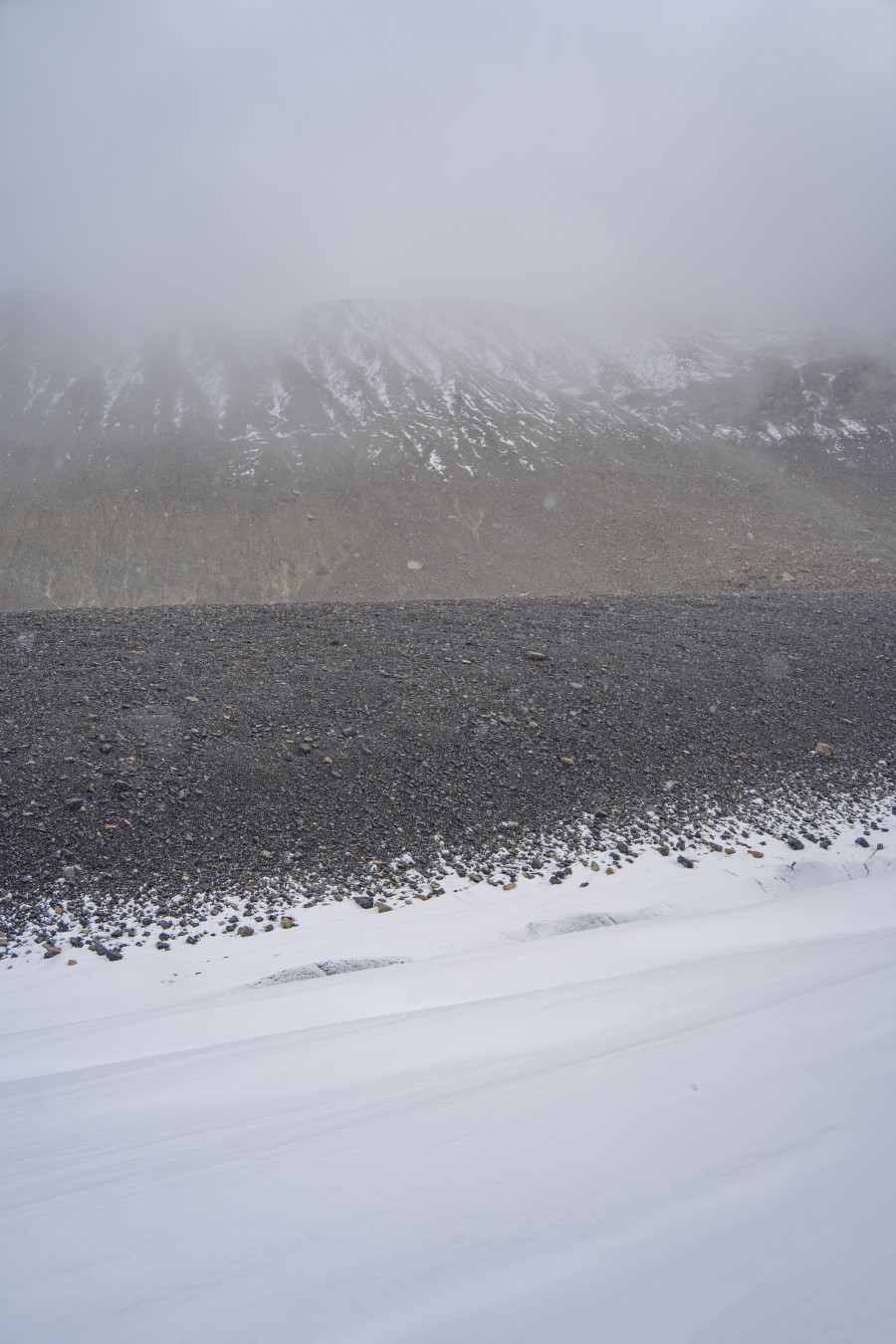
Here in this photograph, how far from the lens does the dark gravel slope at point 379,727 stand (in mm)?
3289

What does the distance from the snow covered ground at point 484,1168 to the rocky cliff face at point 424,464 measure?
54.3 feet

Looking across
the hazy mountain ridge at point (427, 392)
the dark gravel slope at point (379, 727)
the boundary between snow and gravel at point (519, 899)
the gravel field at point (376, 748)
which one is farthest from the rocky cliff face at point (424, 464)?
the boundary between snow and gravel at point (519, 899)

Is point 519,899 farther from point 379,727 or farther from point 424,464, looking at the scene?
point 424,464

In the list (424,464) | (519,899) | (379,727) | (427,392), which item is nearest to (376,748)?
(379,727)

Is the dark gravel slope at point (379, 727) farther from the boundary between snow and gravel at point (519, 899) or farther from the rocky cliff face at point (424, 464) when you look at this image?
the rocky cliff face at point (424, 464)

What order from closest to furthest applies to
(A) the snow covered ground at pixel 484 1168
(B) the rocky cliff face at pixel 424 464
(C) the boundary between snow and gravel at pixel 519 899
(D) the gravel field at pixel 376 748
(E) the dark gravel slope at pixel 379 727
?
(A) the snow covered ground at pixel 484 1168 → (C) the boundary between snow and gravel at pixel 519 899 → (D) the gravel field at pixel 376 748 → (E) the dark gravel slope at pixel 379 727 → (B) the rocky cliff face at pixel 424 464

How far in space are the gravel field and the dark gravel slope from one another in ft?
0.05

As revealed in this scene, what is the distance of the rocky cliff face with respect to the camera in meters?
19.8

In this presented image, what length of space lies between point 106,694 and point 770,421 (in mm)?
32412

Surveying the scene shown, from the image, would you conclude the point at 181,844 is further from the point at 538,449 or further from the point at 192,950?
the point at 538,449

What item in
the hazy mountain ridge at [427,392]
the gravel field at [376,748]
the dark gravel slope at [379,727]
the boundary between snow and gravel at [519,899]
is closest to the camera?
the boundary between snow and gravel at [519,899]

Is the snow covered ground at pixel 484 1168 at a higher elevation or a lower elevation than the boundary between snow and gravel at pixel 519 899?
higher

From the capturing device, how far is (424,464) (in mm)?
24828

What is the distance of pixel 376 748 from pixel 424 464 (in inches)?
881
